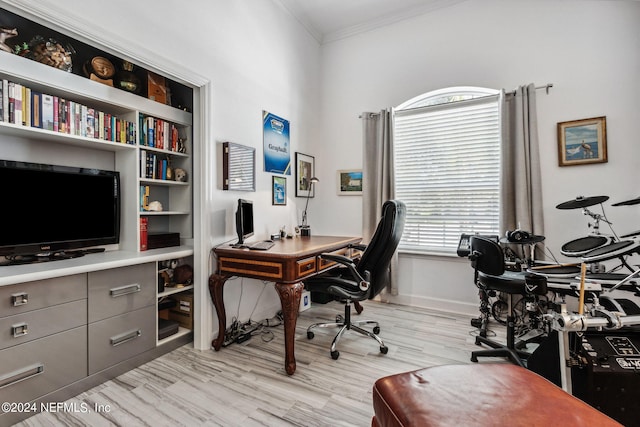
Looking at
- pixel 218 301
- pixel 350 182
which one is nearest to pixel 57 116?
pixel 218 301

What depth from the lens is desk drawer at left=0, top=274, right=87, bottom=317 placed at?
1.48m

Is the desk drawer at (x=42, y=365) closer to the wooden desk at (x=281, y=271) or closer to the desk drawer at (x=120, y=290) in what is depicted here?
the desk drawer at (x=120, y=290)

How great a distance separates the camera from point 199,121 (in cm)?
235

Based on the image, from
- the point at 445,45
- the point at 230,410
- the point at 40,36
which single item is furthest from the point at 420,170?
the point at 40,36

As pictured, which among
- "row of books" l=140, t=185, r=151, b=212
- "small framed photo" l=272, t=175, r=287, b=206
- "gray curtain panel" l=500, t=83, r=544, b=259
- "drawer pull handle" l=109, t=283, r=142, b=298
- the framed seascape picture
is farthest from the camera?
the framed seascape picture

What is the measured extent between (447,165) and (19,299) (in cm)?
354

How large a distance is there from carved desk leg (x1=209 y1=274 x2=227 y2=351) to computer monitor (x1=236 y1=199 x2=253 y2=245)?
32 cm

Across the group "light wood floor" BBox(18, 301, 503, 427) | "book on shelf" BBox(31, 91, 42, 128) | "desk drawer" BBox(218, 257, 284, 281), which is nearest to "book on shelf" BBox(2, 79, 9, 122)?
"book on shelf" BBox(31, 91, 42, 128)

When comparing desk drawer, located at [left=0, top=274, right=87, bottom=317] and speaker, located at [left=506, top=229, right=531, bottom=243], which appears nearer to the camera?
desk drawer, located at [left=0, top=274, right=87, bottom=317]

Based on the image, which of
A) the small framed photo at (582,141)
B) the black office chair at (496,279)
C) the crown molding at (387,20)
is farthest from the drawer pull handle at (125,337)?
the crown molding at (387,20)

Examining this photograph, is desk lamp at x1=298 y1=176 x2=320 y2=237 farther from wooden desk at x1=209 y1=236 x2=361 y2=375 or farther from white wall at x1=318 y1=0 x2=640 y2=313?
wooden desk at x1=209 y1=236 x2=361 y2=375

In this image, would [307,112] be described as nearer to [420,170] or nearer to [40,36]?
[420,170]

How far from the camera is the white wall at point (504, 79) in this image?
2488mm

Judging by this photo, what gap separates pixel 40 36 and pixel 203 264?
185 cm
